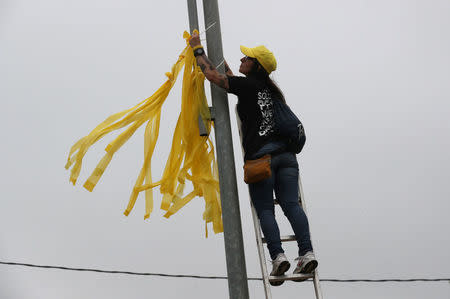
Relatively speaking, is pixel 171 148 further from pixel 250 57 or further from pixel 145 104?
pixel 250 57

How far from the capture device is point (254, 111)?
16.1 ft

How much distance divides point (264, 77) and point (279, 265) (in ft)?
4.99

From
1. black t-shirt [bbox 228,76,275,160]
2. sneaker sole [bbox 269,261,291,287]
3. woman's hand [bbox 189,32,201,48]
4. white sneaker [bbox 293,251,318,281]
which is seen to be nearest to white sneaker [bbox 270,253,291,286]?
sneaker sole [bbox 269,261,291,287]

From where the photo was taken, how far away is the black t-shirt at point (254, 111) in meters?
4.81

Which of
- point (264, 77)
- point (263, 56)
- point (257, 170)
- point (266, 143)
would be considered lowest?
point (257, 170)

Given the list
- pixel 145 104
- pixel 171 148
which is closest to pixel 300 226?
pixel 171 148

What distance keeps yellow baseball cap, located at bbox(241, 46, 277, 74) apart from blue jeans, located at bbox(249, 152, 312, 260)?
72cm

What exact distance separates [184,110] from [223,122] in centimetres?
48

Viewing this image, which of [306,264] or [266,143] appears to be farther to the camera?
[266,143]

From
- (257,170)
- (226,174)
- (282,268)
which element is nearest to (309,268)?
(282,268)

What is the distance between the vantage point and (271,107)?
4922mm

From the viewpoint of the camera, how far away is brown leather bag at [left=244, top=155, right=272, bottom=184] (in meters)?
4.62

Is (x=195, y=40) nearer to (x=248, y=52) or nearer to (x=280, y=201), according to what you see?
(x=248, y=52)

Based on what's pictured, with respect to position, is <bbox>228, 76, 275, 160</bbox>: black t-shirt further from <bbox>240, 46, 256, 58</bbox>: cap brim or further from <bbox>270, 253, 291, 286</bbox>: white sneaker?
<bbox>270, 253, 291, 286</bbox>: white sneaker
